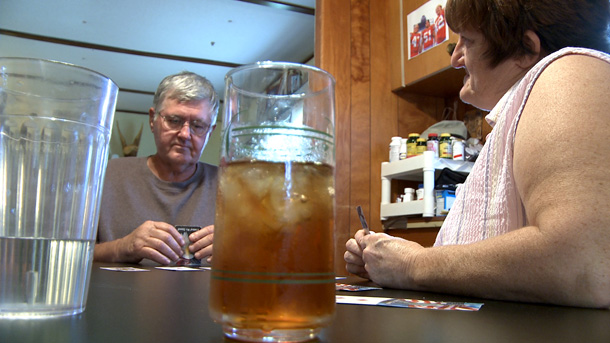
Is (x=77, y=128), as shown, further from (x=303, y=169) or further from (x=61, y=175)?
(x=303, y=169)

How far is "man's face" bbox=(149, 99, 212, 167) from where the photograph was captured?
2084 millimetres

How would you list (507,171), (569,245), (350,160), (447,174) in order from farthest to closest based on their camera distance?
(350,160)
(447,174)
(507,171)
(569,245)

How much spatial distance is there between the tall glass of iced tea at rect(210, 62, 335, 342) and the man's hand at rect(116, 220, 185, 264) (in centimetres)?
119

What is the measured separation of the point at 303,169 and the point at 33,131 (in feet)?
0.76

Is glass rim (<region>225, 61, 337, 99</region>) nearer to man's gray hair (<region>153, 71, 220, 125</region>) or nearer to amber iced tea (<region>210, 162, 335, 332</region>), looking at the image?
amber iced tea (<region>210, 162, 335, 332</region>)

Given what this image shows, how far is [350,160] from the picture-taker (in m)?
3.05

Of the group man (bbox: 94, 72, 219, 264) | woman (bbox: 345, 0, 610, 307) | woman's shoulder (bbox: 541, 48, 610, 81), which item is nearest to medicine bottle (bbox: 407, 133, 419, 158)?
man (bbox: 94, 72, 219, 264)

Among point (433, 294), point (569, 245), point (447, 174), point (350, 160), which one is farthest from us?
point (350, 160)

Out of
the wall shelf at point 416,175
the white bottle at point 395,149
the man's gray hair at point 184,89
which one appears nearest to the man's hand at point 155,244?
the man's gray hair at point 184,89

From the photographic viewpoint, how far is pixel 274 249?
34 centimetres

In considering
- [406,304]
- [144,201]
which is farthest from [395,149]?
[406,304]

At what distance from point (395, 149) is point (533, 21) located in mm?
1973

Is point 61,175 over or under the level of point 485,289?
over

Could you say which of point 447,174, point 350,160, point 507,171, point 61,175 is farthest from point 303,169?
point 350,160
